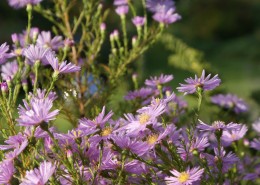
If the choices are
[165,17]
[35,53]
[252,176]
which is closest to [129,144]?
[35,53]

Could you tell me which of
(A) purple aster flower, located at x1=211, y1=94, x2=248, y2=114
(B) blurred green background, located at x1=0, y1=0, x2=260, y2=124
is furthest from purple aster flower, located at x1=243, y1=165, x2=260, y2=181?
(B) blurred green background, located at x1=0, y1=0, x2=260, y2=124

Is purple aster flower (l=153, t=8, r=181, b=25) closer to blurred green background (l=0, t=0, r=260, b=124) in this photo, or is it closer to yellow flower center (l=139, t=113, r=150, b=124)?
yellow flower center (l=139, t=113, r=150, b=124)

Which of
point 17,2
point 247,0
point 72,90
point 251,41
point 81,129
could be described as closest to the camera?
point 81,129

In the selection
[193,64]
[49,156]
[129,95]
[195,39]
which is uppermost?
[49,156]

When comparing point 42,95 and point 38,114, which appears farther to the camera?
point 42,95

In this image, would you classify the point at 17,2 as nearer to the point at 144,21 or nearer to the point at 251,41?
the point at 144,21

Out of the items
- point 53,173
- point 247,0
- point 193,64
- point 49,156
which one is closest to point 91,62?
point 49,156

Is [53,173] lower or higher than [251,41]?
higher

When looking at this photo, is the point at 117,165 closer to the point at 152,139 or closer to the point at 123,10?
the point at 152,139
